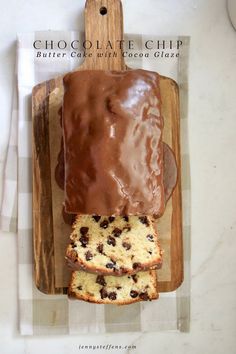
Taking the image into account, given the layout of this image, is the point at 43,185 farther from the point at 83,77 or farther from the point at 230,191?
the point at 230,191

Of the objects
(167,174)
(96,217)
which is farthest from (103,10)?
(96,217)

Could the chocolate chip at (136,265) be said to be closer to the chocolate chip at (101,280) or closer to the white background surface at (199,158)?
the chocolate chip at (101,280)

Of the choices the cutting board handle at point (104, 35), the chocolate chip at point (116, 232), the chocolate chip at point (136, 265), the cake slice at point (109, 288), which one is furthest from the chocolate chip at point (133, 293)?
the cutting board handle at point (104, 35)

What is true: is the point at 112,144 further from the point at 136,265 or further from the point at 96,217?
the point at 136,265

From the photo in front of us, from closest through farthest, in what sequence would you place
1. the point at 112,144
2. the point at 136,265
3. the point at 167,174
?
the point at 112,144 → the point at 136,265 → the point at 167,174

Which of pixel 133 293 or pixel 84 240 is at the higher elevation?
pixel 84 240

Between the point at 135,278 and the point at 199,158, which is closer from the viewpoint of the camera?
the point at 135,278
